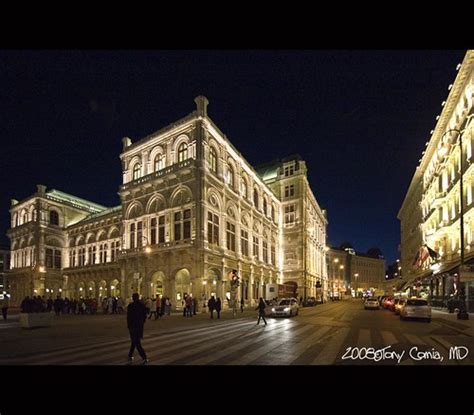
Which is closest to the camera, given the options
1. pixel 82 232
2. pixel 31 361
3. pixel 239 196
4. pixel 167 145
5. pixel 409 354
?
pixel 31 361

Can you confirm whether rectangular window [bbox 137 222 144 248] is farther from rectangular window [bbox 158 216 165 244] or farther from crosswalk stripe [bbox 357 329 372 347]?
crosswalk stripe [bbox 357 329 372 347]

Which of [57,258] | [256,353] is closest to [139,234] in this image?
[57,258]

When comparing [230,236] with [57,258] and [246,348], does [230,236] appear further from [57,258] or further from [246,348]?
[57,258]

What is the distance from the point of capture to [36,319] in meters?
21.7

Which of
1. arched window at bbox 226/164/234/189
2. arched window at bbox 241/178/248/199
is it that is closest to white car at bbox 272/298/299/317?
arched window at bbox 226/164/234/189

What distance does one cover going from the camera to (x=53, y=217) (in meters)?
71.5

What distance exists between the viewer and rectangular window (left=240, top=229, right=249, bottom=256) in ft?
177

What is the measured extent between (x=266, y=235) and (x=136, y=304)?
54.8m

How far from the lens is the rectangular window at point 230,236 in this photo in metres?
49.0

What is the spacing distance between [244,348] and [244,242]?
4132cm

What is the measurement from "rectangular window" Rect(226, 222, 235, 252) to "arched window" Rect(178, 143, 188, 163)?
10.2m
